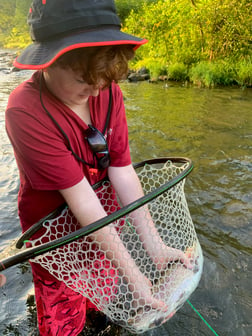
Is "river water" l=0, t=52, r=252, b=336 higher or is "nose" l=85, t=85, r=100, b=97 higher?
"nose" l=85, t=85, r=100, b=97

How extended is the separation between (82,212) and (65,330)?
692mm

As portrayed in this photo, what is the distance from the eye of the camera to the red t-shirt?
1049 millimetres

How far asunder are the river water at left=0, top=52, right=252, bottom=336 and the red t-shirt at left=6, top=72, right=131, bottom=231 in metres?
0.95

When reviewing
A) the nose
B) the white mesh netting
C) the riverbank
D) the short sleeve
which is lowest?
the riverbank

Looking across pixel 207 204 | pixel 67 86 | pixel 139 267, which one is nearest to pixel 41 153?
pixel 67 86

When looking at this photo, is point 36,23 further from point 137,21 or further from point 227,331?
point 137,21

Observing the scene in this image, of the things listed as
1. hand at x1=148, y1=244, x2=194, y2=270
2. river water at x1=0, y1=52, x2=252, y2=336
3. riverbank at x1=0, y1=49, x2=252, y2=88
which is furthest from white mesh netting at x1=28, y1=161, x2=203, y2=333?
riverbank at x1=0, y1=49, x2=252, y2=88

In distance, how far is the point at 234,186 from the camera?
3113mm

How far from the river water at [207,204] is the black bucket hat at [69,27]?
1493 mm

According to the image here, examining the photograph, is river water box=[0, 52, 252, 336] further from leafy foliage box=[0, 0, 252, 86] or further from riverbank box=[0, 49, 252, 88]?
leafy foliage box=[0, 0, 252, 86]

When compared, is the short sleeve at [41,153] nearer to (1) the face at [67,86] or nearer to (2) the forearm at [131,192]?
(1) the face at [67,86]

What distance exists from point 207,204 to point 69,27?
2242mm

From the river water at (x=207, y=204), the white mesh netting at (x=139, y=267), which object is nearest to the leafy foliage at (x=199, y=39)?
the river water at (x=207, y=204)

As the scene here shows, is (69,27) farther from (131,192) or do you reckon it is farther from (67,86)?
(131,192)
